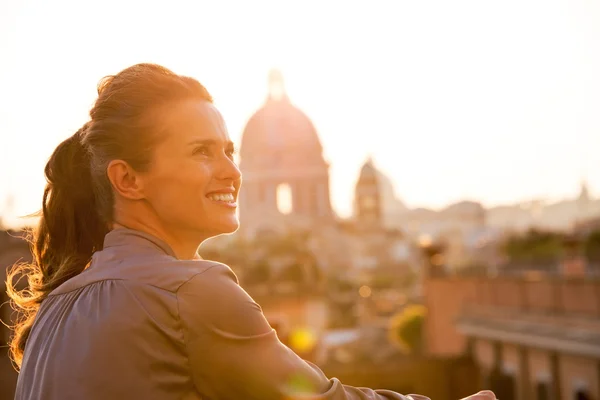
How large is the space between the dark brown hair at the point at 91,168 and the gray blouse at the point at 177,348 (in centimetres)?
30

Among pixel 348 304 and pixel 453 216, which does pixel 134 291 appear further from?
pixel 453 216

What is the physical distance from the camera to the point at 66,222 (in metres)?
1.84

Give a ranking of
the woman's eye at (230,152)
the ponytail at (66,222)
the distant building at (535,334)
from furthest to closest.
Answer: the distant building at (535,334)
the ponytail at (66,222)
the woman's eye at (230,152)

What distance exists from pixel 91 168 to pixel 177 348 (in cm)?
51

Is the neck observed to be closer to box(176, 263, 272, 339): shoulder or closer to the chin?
the chin

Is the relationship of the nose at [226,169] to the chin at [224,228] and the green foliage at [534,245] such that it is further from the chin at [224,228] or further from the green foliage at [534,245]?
the green foliage at [534,245]

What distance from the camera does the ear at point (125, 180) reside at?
5.33ft

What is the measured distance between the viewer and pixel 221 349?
1.35 m

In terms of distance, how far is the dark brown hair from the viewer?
1615 millimetres

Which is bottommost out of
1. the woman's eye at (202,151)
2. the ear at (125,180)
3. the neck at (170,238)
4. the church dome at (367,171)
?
the neck at (170,238)

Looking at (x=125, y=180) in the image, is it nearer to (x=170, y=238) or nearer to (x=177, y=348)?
(x=170, y=238)

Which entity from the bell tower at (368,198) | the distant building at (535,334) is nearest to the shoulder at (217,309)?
the distant building at (535,334)

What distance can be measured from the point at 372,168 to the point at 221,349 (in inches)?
2770

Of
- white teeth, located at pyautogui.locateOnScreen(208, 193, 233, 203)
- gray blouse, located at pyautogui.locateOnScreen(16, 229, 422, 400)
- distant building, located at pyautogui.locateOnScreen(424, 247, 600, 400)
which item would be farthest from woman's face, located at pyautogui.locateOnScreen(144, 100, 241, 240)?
distant building, located at pyautogui.locateOnScreen(424, 247, 600, 400)
